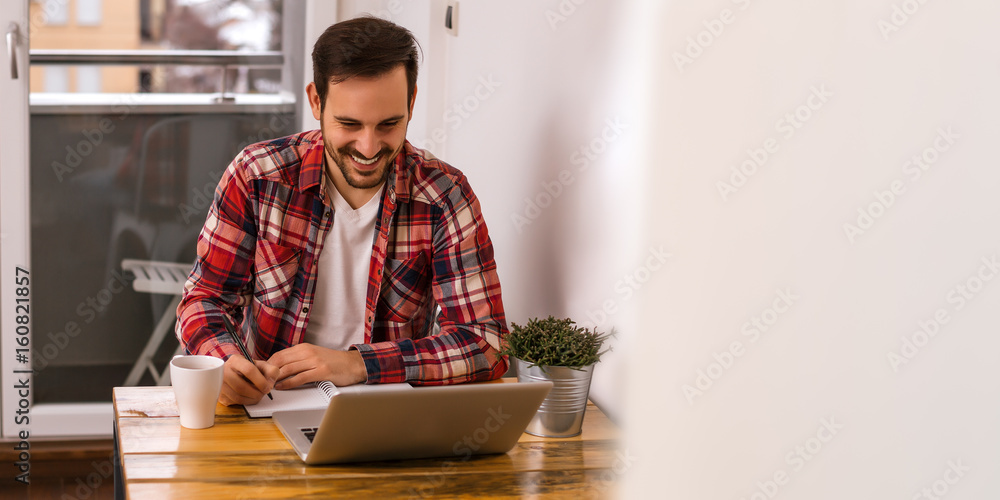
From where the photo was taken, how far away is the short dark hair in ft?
5.03

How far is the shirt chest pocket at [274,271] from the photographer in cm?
158

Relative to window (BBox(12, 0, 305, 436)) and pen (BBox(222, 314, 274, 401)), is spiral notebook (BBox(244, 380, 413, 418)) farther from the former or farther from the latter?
window (BBox(12, 0, 305, 436))

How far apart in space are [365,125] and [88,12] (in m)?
1.52

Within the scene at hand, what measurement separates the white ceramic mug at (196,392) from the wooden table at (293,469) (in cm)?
2

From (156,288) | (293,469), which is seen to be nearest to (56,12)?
(156,288)

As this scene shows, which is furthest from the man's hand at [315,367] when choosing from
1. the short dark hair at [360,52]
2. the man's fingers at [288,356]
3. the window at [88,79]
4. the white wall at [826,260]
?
the window at [88,79]

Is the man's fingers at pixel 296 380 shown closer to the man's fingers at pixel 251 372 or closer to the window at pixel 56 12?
the man's fingers at pixel 251 372

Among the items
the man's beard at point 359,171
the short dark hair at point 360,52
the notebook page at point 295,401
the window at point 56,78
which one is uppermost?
the short dark hair at point 360,52

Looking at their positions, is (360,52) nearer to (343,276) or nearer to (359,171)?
(359,171)

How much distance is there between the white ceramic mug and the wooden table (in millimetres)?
16

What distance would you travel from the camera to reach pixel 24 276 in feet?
8.44

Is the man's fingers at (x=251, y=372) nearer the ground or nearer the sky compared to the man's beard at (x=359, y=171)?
nearer the ground

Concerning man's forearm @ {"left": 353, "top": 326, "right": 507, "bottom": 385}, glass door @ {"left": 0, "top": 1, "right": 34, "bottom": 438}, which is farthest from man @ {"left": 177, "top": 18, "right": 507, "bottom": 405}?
glass door @ {"left": 0, "top": 1, "right": 34, "bottom": 438}

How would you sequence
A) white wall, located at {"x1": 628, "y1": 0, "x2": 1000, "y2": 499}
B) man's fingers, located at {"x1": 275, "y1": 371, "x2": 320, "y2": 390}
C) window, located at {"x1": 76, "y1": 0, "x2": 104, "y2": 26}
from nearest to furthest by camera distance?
white wall, located at {"x1": 628, "y1": 0, "x2": 1000, "y2": 499}, man's fingers, located at {"x1": 275, "y1": 371, "x2": 320, "y2": 390}, window, located at {"x1": 76, "y1": 0, "x2": 104, "y2": 26}
